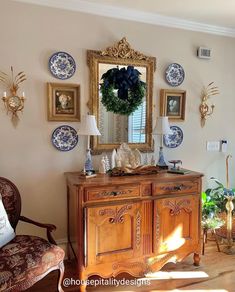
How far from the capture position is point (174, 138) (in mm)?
3041

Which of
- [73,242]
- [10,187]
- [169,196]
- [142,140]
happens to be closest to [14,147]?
[10,187]

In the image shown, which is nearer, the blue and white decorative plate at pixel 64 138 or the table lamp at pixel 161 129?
the blue and white decorative plate at pixel 64 138

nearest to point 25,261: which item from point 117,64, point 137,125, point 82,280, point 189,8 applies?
point 82,280

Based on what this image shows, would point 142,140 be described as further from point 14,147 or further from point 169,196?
point 14,147

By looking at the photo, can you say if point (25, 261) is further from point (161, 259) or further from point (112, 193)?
point (161, 259)

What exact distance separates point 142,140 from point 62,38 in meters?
1.31

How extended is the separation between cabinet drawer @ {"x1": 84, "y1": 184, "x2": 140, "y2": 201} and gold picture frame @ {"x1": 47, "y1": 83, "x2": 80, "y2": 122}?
2.71 ft

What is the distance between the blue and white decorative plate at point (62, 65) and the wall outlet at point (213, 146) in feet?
6.02

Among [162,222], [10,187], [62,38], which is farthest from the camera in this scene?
[62,38]

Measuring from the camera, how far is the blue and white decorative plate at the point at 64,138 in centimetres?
257

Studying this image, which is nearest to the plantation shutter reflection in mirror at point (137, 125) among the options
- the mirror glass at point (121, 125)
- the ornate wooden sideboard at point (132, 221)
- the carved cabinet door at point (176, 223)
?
the mirror glass at point (121, 125)

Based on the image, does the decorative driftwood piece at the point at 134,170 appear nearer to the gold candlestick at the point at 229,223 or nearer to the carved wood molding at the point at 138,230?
the carved wood molding at the point at 138,230

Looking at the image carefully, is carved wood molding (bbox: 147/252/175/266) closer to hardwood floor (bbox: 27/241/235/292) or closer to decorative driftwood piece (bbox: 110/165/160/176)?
hardwood floor (bbox: 27/241/235/292)

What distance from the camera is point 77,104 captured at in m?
2.63
